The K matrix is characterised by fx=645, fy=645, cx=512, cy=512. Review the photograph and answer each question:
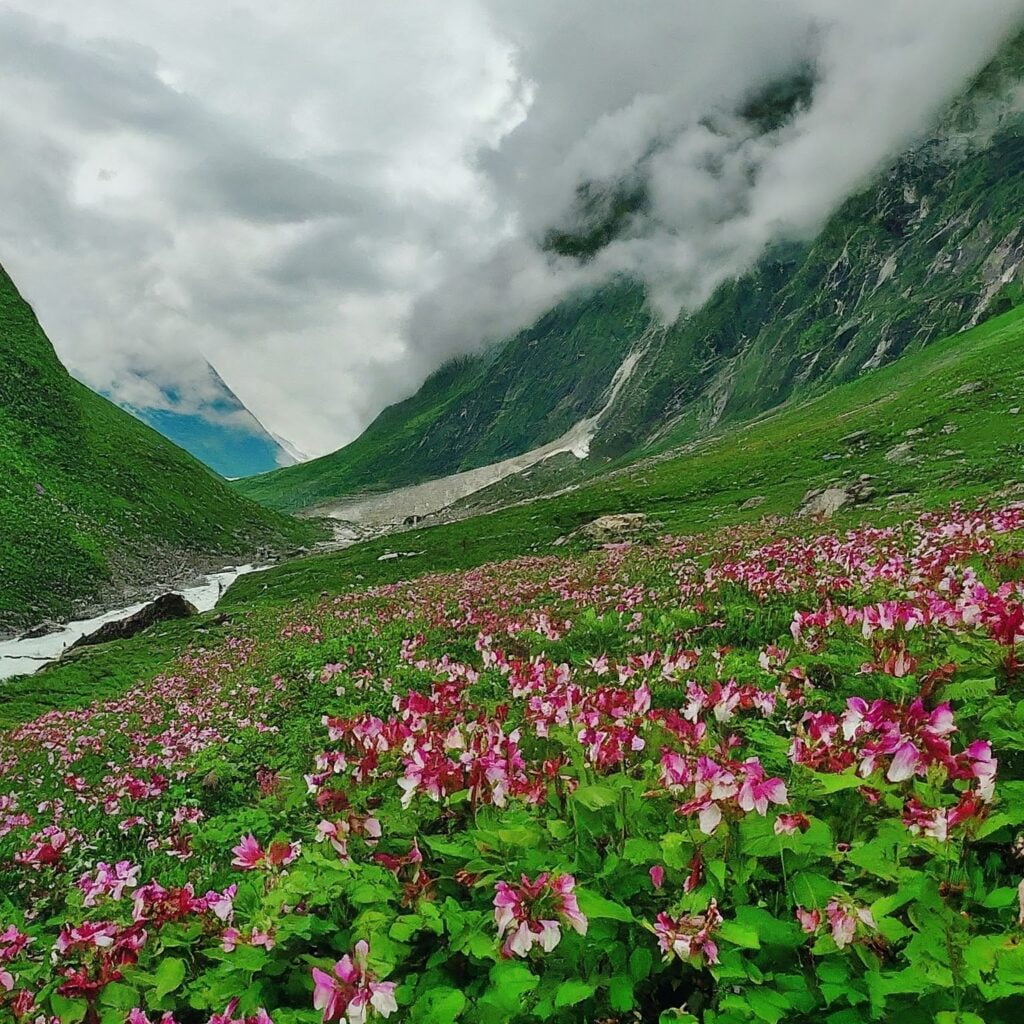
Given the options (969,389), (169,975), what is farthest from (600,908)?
(969,389)

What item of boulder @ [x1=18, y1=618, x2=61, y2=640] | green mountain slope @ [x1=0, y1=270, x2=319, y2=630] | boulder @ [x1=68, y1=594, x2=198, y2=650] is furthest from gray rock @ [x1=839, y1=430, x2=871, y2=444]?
green mountain slope @ [x1=0, y1=270, x2=319, y2=630]

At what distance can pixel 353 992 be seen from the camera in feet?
7.57

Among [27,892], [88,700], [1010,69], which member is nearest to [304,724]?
[27,892]

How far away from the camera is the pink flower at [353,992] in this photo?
2.21m

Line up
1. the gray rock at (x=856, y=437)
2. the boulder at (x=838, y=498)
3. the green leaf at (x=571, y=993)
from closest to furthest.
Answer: the green leaf at (x=571, y=993), the boulder at (x=838, y=498), the gray rock at (x=856, y=437)

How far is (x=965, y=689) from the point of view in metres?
3.25

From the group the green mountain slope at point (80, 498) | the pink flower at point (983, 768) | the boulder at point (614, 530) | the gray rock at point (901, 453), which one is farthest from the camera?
the green mountain slope at point (80, 498)

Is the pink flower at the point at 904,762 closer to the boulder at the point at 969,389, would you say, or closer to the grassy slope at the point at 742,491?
the grassy slope at the point at 742,491

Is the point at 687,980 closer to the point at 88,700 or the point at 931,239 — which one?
the point at 88,700

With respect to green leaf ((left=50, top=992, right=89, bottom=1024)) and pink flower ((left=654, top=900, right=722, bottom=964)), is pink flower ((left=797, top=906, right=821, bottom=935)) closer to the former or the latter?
pink flower ((left=654, top=900, right=722, bottom=964))

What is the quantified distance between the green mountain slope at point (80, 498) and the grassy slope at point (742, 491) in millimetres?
17238

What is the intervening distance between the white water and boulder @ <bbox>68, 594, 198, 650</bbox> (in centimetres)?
231

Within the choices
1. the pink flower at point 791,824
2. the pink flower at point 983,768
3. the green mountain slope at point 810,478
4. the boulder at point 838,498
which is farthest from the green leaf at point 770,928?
the boulder at point 838,498

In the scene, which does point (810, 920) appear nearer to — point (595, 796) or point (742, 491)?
point (595, 796)
